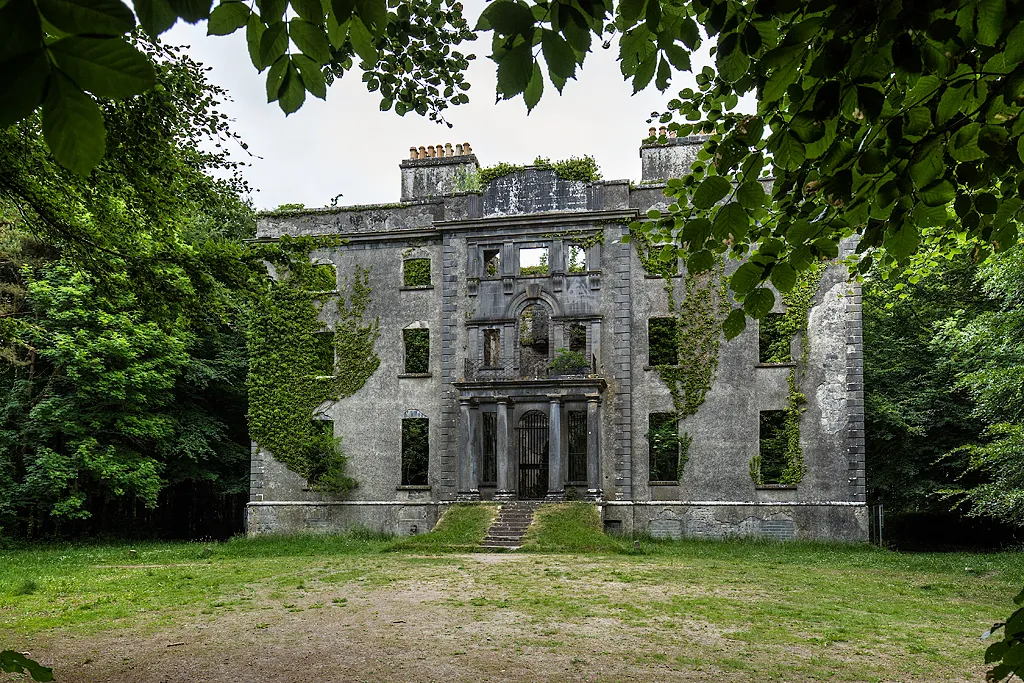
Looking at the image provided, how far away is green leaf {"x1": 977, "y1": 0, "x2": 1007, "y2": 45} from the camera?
2596mm

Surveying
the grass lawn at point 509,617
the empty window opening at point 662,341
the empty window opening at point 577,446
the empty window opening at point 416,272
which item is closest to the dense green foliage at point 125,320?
the grass lawn at point 509,617

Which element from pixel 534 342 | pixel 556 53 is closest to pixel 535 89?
pixel 556 53

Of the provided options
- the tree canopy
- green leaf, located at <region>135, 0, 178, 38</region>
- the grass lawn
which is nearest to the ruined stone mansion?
the grass lawn

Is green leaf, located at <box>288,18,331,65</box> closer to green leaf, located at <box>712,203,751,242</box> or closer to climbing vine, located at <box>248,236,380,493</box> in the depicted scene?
green leaf, located at <box>712,203,751,242</box>

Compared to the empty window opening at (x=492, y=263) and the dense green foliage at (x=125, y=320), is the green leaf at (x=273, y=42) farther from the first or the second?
the empty window opening at (x=492, y=263)

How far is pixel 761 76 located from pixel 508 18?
200 cm

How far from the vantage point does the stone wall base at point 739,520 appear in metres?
22.4

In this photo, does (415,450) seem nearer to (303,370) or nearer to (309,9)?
(303,370)

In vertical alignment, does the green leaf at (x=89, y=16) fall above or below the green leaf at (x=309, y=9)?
below

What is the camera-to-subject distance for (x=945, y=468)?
89.9 ft

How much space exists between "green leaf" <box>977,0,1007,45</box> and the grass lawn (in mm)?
5723

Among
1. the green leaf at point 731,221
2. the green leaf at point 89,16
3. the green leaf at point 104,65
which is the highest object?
the green leaf at point 731,221

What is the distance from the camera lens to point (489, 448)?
1005 inches

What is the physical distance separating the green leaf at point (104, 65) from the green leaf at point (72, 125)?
0.03 meters
